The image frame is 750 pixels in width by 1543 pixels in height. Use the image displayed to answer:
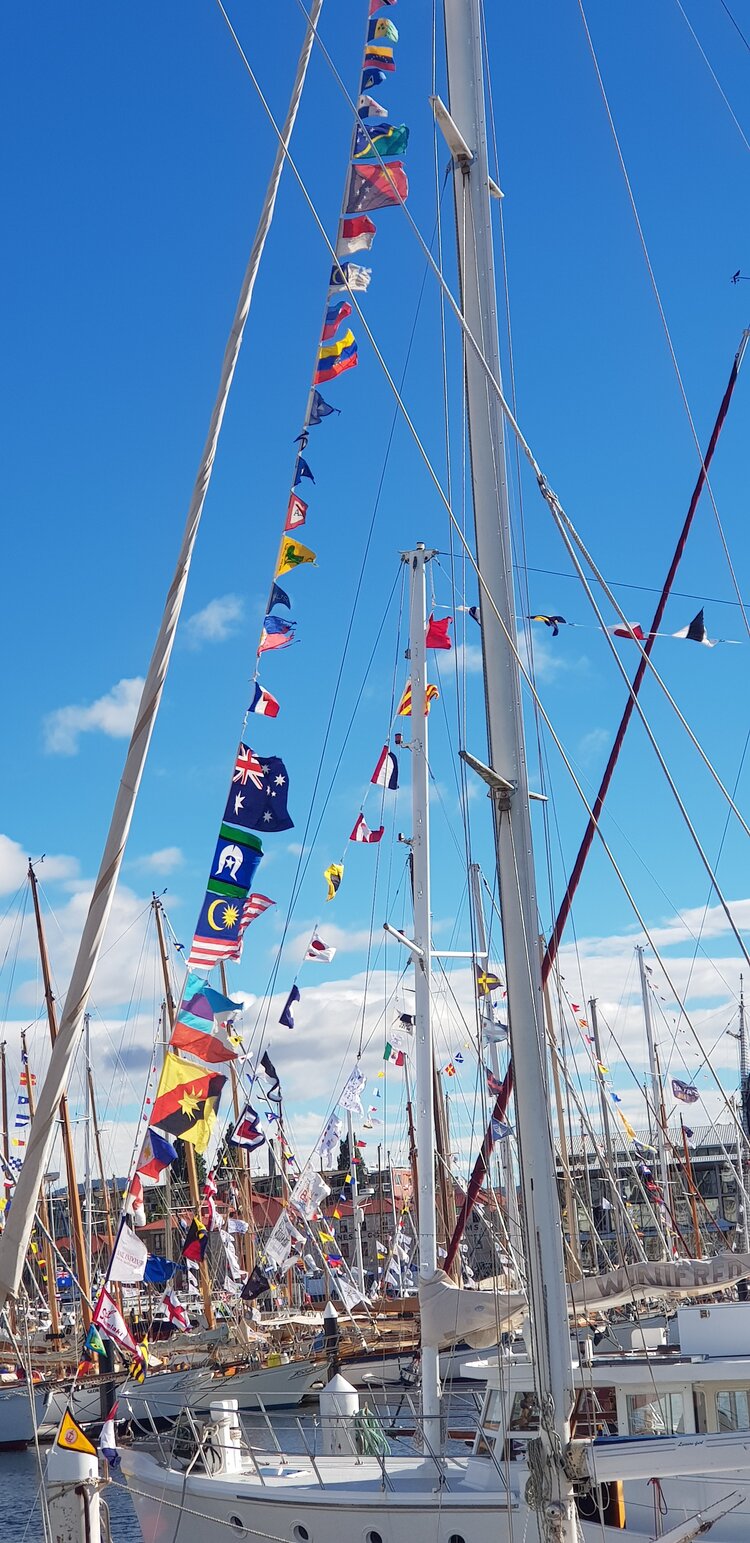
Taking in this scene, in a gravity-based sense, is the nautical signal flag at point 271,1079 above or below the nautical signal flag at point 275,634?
below

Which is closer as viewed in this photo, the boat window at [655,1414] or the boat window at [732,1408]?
the boat window at [732,1408]

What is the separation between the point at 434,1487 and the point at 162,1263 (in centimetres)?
822

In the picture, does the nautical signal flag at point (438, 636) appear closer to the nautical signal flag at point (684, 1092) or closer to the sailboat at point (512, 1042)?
the sailboat at point (512, 1042)

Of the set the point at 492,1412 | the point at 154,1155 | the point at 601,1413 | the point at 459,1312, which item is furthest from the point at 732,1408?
the point at 154,1155

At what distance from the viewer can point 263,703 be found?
51.5 feet

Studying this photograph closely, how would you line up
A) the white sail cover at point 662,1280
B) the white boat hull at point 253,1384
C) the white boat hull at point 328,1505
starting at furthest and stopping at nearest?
the white boat hull at point 253,1384
the white sail cover at point 662,1280
the white boat hull at point 328,1505

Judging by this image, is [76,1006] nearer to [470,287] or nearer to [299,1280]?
[470,287]

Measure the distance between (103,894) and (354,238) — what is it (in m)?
8.93

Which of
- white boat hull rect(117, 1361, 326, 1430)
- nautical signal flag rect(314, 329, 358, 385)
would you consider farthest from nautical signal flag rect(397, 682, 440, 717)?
white boat hull rect(117, 1361, 326, 1430)

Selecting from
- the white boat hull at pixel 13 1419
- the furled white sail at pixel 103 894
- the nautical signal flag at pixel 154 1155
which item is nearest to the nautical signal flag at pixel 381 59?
the furled white sail at pixel 103 894

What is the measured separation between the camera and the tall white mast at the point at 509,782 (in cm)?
966

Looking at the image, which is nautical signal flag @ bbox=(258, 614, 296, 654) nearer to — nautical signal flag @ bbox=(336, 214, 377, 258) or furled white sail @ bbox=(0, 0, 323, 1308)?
nautical signal flag @ bbox=(336, 214, 377, 258)

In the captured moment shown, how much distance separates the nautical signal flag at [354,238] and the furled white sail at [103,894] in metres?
5.37

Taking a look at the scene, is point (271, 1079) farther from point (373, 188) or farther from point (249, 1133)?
point (373, 188)
